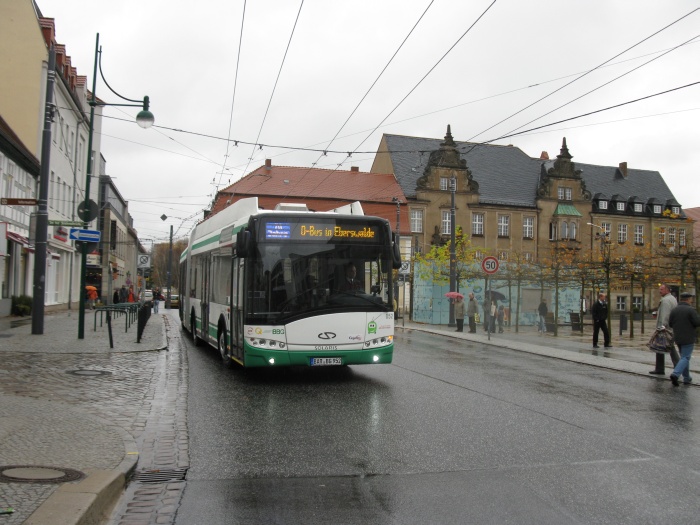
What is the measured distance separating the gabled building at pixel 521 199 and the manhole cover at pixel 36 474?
6269 cm

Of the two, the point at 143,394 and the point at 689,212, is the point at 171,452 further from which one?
the point at 689,212

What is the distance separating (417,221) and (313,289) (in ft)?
191

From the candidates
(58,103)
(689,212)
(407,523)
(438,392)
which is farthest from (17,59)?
(689,212)

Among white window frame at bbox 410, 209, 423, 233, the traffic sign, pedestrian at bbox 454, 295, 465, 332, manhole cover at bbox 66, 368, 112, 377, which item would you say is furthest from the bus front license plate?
white window frame at bbox 410, 209, 423, 233

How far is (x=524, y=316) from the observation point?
3750 cm

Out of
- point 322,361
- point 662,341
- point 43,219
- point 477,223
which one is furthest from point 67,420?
point 477,223

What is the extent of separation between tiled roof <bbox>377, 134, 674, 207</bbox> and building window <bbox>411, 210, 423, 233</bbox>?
1656 millimetres

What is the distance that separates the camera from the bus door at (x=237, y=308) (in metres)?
12.7

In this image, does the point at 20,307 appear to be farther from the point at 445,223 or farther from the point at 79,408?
the point at 445,223

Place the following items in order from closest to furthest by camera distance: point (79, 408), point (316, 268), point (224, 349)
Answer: point (79, 408) → point (316, 268) → point (224, 349)

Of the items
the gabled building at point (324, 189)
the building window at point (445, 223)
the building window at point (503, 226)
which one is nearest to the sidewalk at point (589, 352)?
the gabled building at point (324, 189)

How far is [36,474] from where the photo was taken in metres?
5.68

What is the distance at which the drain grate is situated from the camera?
6.28m

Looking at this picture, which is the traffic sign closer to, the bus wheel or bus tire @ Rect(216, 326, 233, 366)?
bus tire @ Rect(216, 326, 233, 366)
